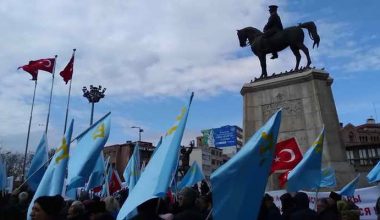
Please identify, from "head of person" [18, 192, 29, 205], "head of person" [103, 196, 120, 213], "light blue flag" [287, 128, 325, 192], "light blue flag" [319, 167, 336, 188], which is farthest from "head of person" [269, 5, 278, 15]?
"head of person" [103, 196, 120, 213]

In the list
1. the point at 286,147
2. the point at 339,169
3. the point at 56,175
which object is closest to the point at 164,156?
the point at 56,175

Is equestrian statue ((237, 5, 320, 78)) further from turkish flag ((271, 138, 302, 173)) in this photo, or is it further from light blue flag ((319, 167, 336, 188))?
turkish flag ((271, 138, 302, 173))

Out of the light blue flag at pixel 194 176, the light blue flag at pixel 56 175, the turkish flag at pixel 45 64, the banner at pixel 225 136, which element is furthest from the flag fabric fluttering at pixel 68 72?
the banner at pixel 225 136

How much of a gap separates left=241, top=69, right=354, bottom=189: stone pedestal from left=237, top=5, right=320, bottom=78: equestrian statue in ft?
3.26

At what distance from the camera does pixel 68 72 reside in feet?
72.9

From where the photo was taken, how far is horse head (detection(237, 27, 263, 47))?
18487 millimetres

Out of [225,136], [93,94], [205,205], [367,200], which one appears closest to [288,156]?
[367,200]

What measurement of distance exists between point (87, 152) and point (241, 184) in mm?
3635

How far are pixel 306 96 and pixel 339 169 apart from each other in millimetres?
3078

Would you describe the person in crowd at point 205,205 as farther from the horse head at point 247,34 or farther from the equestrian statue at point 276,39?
the horse head at point 247,34

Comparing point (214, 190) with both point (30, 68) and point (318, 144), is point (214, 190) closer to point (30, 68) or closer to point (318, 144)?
point (318, 144)

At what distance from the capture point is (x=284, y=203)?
6.16 m

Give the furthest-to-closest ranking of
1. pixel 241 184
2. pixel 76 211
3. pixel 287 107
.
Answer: pixel 287 107
pixel 76 211
pixel 241 184

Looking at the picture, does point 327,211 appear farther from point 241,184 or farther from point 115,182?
point 115,182
